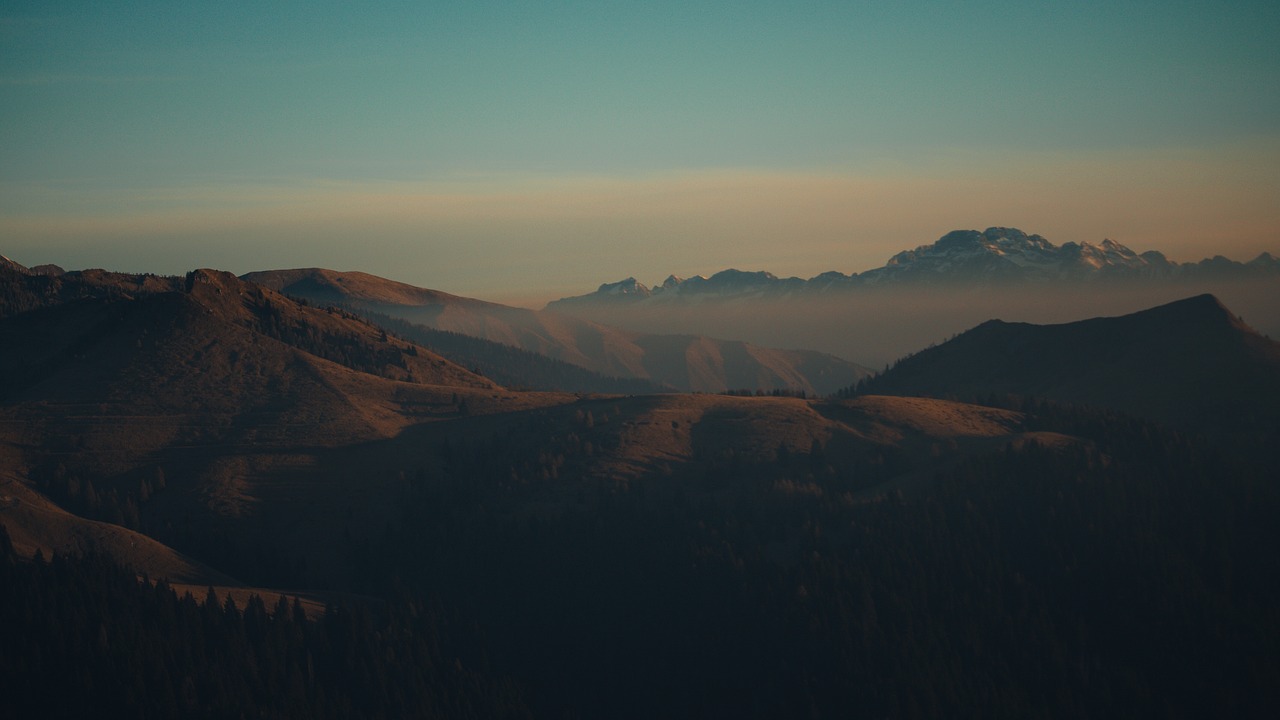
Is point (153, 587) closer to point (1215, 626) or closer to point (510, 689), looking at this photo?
point (510, 689)

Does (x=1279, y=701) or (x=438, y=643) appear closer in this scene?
(x=1279, y=701)

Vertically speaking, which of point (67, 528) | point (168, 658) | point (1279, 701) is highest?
point (67, 528)

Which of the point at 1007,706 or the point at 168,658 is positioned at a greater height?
the point at 168,658

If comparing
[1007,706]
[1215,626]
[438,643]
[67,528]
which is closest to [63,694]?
[67,528]

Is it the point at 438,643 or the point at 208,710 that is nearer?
the point at 208,710

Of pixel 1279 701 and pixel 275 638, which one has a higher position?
pixel 275 638

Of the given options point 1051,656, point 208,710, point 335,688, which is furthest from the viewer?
point 1051,656

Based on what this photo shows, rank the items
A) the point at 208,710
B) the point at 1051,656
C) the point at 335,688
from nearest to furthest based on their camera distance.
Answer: the point at 208,710 < the point at 335,688 < the point at 1051,656

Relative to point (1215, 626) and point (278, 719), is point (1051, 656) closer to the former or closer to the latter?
point (1215, 626)

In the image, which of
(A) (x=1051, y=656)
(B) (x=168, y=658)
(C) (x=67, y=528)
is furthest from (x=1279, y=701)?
(C) (x=67, y=528)
